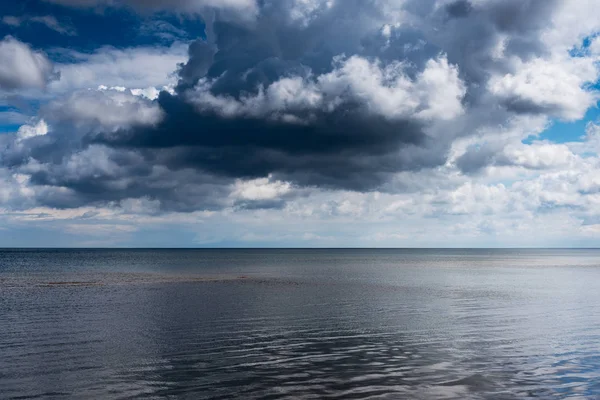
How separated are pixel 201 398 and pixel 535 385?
45.5ft

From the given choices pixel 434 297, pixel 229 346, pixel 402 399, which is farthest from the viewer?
pixel 434 297

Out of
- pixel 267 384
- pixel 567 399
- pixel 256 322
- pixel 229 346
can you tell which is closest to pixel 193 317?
pixel 256 322

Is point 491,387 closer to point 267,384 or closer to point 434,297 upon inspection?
point 267,384

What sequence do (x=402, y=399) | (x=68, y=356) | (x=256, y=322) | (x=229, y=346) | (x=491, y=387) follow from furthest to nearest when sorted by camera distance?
(x=256, y=322), (x=229, y=346), (x=68, y=356), (x=491, y=387), (x=402, y=399)

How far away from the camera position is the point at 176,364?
2547 centimetres

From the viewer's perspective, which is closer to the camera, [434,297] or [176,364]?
[176,364]

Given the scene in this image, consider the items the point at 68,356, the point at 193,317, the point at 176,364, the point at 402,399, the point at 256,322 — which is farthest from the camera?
the point at 193,317

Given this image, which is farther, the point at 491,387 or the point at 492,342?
the point at 492,342

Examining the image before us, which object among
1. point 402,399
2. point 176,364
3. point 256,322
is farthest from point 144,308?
point 402,399

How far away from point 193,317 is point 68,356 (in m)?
14.9

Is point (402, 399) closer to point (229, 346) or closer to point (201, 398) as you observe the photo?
point (201, 398)

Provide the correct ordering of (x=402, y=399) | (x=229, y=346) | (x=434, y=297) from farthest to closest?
(x=434, y=297)
(x=229, y=346)
(x=402, y=399)

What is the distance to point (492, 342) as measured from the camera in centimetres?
3103

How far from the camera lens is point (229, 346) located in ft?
98.0
